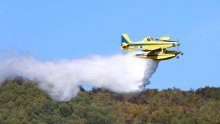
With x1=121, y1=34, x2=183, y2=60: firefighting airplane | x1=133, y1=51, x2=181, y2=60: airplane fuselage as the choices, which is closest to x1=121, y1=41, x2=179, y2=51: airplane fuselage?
x1=121, y1=34, x2=183, y2=60: firefighting airplane

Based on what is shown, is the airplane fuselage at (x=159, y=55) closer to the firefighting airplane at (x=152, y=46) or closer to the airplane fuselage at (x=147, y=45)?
the firefighting airplane at (x=152, y=46)

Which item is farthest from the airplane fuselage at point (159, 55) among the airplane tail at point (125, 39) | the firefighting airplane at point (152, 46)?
the airplane tail at point (125, 39)

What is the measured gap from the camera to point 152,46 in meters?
97.6

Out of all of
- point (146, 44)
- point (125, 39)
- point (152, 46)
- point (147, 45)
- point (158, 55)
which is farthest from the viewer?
point (125, 39)

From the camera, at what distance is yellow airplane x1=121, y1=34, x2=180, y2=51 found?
96875mm

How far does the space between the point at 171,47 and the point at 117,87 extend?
8154 mm

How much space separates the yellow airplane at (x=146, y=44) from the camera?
9688cm

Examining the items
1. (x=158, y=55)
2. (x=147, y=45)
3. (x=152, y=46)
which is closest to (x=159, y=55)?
(x=158, y=55)

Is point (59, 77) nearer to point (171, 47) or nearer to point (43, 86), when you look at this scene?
point (43, 86)

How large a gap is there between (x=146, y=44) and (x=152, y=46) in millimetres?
992

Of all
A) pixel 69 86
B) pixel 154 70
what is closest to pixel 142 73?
pixel 154 70

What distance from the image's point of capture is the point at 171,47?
95688 mm

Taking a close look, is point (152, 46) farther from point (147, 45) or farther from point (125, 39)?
point (125, 39)

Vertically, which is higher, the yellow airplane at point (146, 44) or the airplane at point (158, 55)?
the yellow airplane at point (146, 44)
